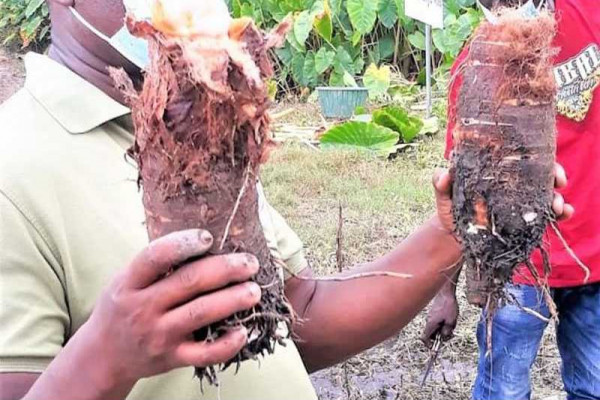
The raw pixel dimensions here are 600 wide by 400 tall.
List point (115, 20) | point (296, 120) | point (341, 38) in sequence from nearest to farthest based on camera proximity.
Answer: point (115, 20)
point (296, 120)
point (341, 38)

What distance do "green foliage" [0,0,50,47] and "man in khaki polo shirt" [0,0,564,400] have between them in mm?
10176

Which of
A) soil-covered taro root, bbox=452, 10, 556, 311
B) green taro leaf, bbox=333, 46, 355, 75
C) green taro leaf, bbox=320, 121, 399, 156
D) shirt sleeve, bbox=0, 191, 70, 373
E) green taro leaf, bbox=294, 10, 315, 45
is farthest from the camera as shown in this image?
green taro leaf, bbox=333, 46, 355, 75

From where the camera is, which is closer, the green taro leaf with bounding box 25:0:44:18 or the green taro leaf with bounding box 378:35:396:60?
the green taro leaf with bounding box 378:35:396:60

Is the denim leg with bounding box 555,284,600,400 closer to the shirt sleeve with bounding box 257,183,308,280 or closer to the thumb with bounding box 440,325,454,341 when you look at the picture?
the thumb with bounding box 440,325,454,341

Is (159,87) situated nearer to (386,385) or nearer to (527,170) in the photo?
(527,170)

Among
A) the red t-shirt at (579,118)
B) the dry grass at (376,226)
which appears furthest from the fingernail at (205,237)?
the dry grass at (376,226)

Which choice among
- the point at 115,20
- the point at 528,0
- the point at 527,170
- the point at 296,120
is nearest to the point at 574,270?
the point at 528,0

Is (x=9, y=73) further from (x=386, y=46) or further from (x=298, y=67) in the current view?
(x=386, y=46)

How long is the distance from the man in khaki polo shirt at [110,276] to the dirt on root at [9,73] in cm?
819

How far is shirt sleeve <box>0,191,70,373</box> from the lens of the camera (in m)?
1.21

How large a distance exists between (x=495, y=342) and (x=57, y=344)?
1.69 m

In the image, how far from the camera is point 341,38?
8414 mm

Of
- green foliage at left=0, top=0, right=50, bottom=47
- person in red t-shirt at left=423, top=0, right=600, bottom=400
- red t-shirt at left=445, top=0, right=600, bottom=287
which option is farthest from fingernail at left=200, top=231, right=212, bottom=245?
green foliage at left=0, top=0, right=50, bottom=47

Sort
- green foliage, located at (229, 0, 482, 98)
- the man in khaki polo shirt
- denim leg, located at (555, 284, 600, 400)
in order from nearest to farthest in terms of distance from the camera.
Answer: the man in khaki polo shirt, denim leg, located at (555, 284, 600, 400), green foliage, located at (229, 0, 482, 98)
